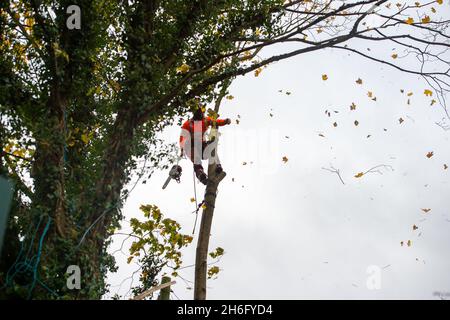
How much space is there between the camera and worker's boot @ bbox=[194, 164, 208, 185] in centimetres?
1040

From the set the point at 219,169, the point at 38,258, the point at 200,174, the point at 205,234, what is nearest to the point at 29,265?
the point at 38,258

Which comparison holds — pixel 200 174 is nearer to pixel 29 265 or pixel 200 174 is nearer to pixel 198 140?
pixel 198 140

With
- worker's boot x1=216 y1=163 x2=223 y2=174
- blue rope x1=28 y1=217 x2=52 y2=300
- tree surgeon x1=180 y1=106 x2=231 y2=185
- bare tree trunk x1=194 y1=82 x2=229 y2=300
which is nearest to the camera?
blue rope x1=28 y1=217 x2=52 y2=300

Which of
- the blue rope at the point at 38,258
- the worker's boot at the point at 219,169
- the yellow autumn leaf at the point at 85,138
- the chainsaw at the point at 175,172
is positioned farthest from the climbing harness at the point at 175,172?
the blue rope at the point at 38,258

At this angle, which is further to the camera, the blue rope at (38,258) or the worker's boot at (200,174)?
the worker's boot at (200,174)

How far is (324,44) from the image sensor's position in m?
8.70

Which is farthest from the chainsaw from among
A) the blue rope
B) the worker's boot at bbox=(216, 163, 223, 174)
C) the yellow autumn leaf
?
the blue rope

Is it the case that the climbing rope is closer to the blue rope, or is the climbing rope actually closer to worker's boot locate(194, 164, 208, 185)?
the blue rope

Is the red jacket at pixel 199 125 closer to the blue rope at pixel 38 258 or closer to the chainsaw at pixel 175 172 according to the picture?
the chainsaw at pixel 175 172

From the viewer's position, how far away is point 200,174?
411 inches

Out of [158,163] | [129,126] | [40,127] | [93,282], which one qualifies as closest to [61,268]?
[93,282]

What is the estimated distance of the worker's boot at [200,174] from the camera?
1040 centimetres

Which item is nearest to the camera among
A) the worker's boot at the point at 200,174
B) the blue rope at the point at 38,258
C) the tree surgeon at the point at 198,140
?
the blue rope at the point at 38,258

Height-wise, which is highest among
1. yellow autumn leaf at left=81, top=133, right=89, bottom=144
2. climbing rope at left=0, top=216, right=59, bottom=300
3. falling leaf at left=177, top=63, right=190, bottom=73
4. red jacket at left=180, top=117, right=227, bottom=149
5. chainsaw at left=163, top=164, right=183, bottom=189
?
falling leaf at left=177, top=63, right=190, bottom=73
